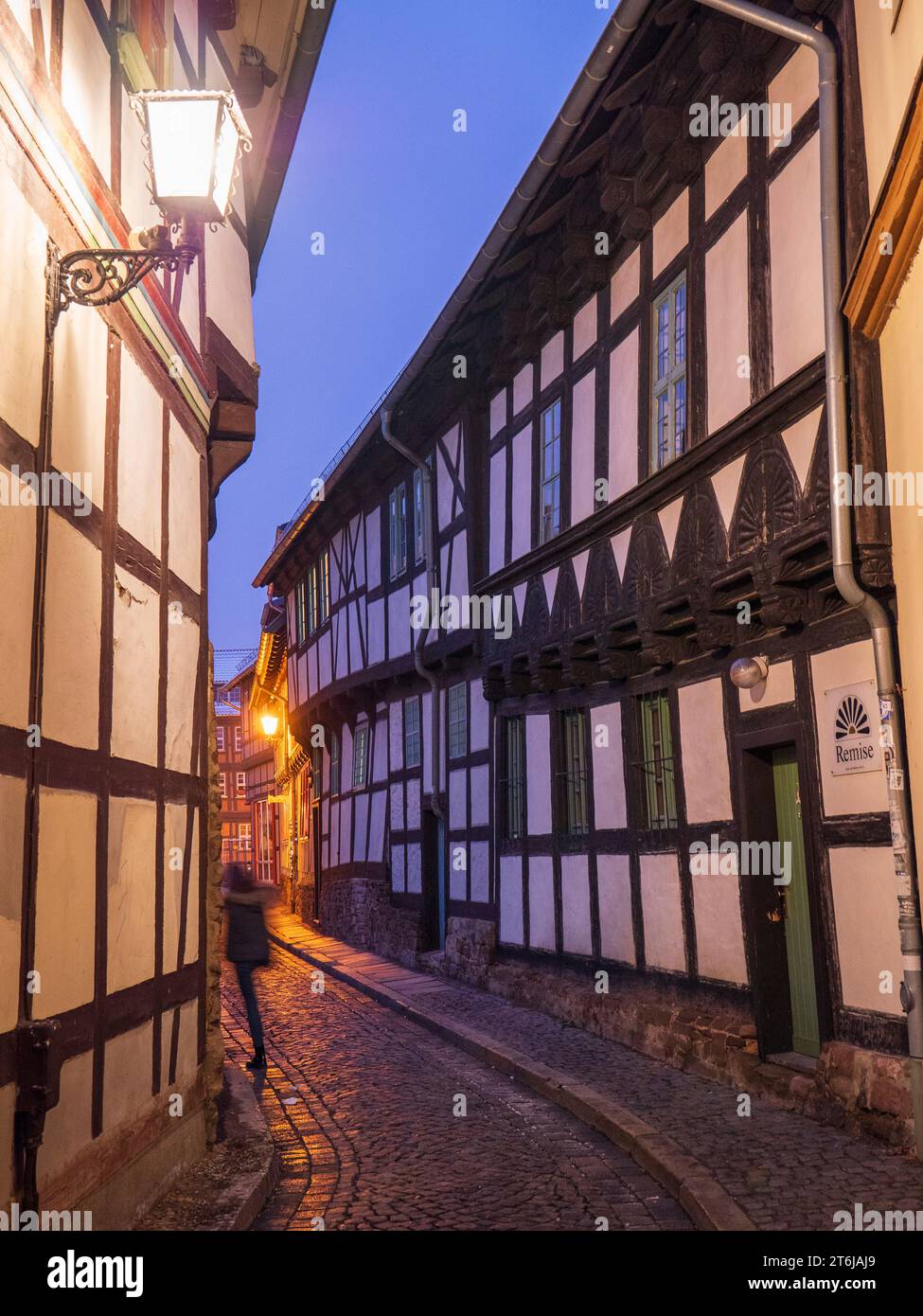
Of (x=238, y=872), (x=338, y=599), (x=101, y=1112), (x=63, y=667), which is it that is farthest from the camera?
(x=338, y=599)

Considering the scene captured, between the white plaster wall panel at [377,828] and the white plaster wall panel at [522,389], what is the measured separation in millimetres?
7606

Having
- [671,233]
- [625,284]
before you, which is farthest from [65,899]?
[625,284]

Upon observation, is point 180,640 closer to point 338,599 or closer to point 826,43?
point 826,43

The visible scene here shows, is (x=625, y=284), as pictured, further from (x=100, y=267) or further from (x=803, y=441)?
(x=100, y=267)

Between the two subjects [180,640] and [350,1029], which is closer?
[180,640]

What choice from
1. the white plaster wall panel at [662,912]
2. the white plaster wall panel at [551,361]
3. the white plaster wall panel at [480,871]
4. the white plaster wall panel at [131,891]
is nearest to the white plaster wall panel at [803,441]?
the white plaster wall panel at [662,912]

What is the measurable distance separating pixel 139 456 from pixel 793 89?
4960mm

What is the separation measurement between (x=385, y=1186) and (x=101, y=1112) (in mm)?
1969

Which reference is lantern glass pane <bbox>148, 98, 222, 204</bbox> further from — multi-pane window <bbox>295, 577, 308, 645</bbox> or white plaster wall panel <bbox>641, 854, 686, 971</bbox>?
multi-pane window <bbox>295, 577, 308, 645</bbox>

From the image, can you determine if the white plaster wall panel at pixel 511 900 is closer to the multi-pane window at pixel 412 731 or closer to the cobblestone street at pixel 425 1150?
the cobblestone street at pixel 425 1150

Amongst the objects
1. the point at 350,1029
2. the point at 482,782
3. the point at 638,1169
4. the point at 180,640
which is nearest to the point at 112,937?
the point at 180,640

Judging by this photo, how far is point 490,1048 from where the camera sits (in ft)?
34.7

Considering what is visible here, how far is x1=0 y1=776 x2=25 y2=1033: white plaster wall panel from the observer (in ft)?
13.8

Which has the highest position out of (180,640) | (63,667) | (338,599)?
(338,599)
